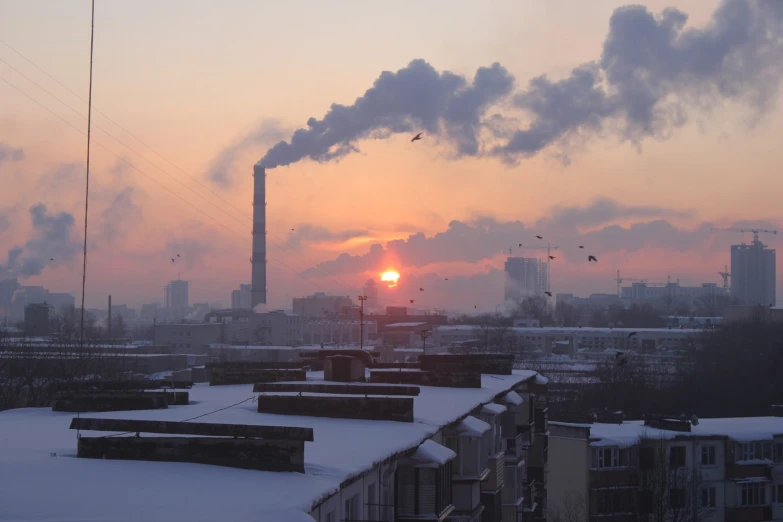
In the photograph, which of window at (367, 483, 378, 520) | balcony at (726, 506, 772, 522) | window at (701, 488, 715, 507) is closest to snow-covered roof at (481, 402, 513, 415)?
window at (367, 483, 378, 520)

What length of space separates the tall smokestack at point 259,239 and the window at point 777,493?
4998 centimetres

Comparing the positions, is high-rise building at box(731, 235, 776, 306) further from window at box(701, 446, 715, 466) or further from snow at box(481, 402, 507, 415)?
snow at box(481, 402, 507, 415)

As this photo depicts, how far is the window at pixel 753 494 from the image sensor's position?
90.1 feet

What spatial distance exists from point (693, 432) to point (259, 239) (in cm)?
5269

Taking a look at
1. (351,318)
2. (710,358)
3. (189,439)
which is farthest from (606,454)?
(351,318)

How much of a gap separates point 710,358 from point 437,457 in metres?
53.1

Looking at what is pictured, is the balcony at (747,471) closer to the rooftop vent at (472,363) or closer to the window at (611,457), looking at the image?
the window at (611,457)

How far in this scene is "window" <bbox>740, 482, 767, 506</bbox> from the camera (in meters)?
27.5

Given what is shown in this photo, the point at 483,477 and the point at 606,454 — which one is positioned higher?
the point at 483,477

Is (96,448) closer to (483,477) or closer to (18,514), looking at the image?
(18,514)

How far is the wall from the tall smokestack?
1892 inches

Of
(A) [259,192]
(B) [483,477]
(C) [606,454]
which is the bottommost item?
(C) [606,454]

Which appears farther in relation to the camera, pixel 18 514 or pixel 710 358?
pixel 710 358

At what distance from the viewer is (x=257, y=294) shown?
8081 cm
